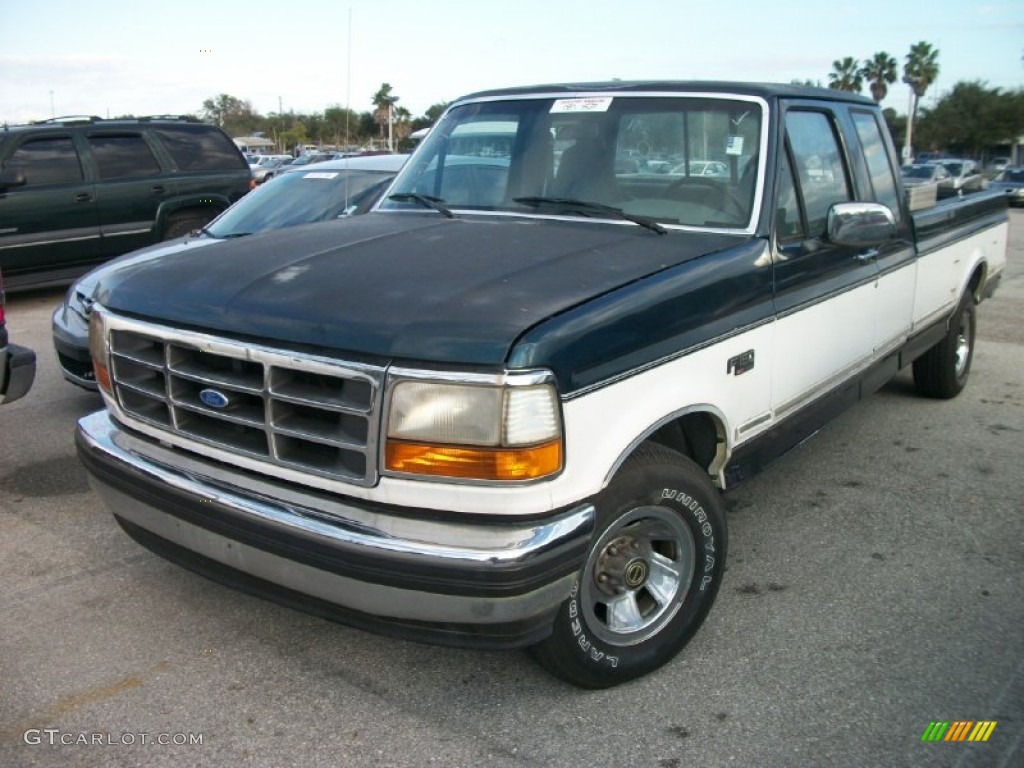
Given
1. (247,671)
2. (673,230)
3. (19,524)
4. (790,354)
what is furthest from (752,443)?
(19,524)

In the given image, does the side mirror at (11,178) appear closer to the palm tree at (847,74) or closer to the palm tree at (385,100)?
the palm tree at (385,100)

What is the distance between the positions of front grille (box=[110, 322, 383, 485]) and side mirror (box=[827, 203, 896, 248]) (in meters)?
2.22

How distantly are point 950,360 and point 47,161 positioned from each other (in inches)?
365

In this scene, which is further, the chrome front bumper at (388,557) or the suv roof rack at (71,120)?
the suv roof rack at (71,120)

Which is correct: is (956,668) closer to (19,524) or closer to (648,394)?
(648,394)

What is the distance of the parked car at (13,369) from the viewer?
15.3 feet

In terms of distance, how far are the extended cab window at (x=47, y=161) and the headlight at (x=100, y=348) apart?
7.53 metres

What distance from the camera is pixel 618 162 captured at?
3.88 meters

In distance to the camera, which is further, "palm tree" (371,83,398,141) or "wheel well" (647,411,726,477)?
"palm tree" (371,83,398,141)

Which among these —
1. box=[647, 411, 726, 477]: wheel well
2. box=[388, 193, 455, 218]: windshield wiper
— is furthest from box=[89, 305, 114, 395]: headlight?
box=[647, 411, 726, 477]: wheel well

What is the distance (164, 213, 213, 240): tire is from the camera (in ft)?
34.3

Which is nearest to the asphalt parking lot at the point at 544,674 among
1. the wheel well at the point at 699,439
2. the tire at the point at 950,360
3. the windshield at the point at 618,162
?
the wheel well at the point at 699,439

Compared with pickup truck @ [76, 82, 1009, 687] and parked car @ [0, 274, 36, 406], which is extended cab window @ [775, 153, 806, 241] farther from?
parked car @ [0, 274, 36, 406]

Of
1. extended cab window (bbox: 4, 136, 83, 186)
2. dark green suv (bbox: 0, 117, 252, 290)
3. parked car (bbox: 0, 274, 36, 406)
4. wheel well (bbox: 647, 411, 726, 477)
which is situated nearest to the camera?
wheel well (bbox: 647, 411, 726, 477)
